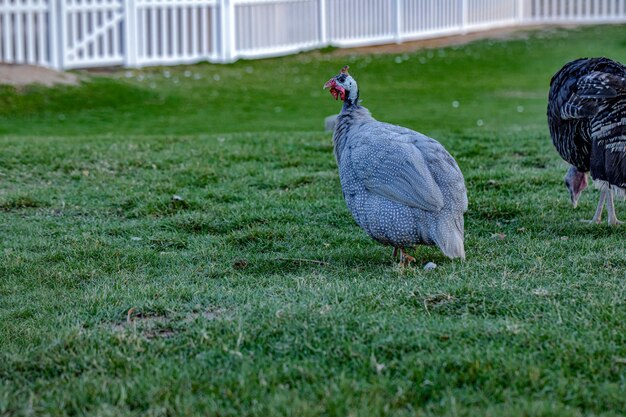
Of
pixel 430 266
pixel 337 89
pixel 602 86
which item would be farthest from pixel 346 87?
pixel 602 86

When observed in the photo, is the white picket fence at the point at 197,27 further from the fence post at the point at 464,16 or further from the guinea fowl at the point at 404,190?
the guinea fowl at the point at 404,190

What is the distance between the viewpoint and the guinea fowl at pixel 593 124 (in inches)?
240

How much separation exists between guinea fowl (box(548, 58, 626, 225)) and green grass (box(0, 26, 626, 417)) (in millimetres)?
357

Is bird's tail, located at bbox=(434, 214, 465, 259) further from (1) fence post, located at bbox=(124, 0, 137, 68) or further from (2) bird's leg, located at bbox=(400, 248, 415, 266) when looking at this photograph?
(1) fence post, located at bbox=(124, 0, 137, 68)

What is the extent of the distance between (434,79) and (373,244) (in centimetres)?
1022

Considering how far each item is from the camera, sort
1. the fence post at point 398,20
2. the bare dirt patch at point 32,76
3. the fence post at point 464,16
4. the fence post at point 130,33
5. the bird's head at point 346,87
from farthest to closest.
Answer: the fence post at point 464,16
the fence post at point 398,20
the fence post at point 130,33
the bare dirt patch at point 32,76
the bird's head at point 346,87

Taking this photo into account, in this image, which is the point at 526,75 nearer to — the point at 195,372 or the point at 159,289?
the point at 159,289

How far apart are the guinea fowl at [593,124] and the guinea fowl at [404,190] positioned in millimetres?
1084

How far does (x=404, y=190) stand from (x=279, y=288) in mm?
932

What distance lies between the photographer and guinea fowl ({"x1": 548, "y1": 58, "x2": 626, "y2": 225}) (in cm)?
609

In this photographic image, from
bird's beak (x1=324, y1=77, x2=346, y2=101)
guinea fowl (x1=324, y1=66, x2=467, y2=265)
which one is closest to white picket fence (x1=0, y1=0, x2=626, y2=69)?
bird's beak (x1=324, y1=77, x2=346, y2=101)

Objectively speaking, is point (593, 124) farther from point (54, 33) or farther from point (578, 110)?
point (54, 33)

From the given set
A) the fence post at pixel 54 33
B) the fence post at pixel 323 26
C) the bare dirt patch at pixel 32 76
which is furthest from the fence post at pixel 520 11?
the bare dirt patch at pixel 32 76

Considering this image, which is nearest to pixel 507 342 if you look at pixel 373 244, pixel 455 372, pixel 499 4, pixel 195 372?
pixel 455 372
